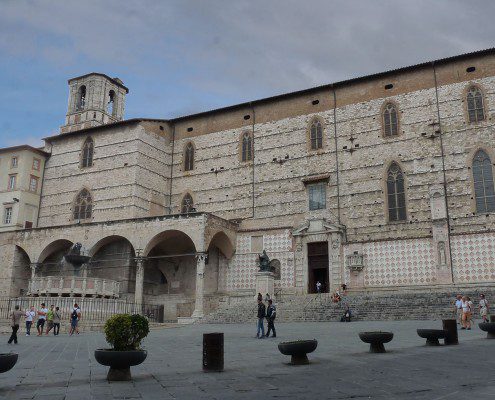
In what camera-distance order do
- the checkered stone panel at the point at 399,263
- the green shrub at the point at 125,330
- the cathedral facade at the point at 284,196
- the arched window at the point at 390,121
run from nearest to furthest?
the green shrub at the point at 125,330, the checkered stone panel at the point at 399,263, the cathedral facade at the point at 284,196, the arched window at the point at 390,121

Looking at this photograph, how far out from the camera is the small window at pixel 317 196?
30.9m

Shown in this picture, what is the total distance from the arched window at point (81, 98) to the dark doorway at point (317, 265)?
92.9ft

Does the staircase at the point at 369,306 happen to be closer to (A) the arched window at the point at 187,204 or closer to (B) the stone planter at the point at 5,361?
(A) the arched window at the point at 187,204

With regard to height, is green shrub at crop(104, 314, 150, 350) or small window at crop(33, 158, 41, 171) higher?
small window at crop(33, 158, 41, 171)

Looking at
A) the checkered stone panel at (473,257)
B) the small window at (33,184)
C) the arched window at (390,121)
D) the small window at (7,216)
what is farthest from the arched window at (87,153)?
the checkered stone panel at (473,257)

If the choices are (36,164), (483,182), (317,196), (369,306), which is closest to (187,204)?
(317,196)

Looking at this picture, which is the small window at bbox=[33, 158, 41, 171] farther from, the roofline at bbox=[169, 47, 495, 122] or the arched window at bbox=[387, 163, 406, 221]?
the arched window at bbox=[387, 163, 406, 221]

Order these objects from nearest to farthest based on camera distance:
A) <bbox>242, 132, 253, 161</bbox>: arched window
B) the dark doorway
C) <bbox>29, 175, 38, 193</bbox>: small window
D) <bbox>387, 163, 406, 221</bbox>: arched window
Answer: <bbox>387, 163, 406, 221</bbox>: arched window < the dark doorway < <bbox>242, 132, 253, 161</bbox>: arched window < <bbox>29, 175, 38, 193</bbox>: small window

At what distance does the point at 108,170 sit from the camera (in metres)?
36.1

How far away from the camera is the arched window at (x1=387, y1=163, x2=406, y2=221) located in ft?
93.6

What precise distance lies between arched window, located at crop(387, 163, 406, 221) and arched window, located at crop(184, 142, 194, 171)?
13753 mm

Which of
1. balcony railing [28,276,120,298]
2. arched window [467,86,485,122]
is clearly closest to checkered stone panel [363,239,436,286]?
arched window [467,86,485,122]

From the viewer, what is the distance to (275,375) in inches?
332

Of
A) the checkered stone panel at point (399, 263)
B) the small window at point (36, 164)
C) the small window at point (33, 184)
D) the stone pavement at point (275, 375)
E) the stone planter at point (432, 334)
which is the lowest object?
the stone pavement at point (275, 375)
